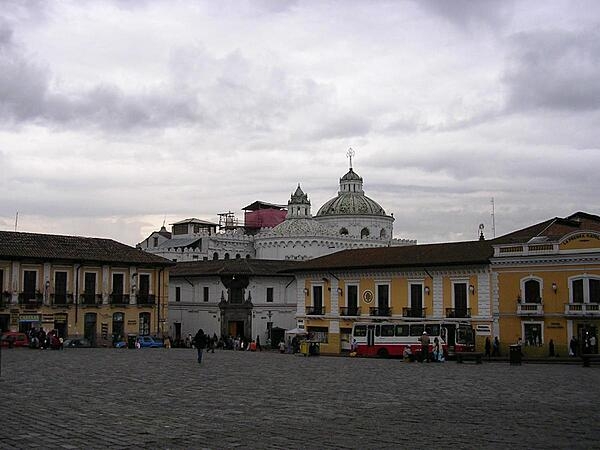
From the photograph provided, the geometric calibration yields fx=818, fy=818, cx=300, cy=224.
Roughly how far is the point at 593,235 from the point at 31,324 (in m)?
33.2

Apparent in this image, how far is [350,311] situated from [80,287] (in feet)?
57.4

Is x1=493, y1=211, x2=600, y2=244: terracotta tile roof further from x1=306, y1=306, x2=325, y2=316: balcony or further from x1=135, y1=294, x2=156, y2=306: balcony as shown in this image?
x1=135, y1=294, x2=156, y2=306: balcony

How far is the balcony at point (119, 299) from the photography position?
54.2 m

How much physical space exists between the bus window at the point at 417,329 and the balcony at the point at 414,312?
690 centimetres

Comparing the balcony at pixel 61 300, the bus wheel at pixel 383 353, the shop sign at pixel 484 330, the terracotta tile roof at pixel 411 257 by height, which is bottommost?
the bus wheel at pixel 383 353

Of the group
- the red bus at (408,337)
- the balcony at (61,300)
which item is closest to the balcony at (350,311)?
the red bus at (408,337)

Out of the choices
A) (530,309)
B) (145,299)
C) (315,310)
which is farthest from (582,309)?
(145,299)

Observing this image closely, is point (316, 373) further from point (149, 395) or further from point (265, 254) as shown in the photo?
point (265, 254)

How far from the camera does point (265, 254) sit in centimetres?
8619

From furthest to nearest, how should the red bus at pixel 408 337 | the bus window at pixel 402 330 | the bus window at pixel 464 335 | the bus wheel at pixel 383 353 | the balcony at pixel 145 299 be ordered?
the balcony at pixel 145 299 < the bus wheel at pixel 383 353 < the bus window at pixel 402 330 < the bus window at pixel 464 335 < the red bus at pixel 408 337

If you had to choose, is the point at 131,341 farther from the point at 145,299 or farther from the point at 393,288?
the point at 393,288

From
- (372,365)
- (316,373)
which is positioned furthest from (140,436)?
(372,365)

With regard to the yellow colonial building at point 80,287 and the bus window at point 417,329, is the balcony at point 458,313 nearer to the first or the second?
the bus window at point 417,329

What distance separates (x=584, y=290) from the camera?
40.9 metres
